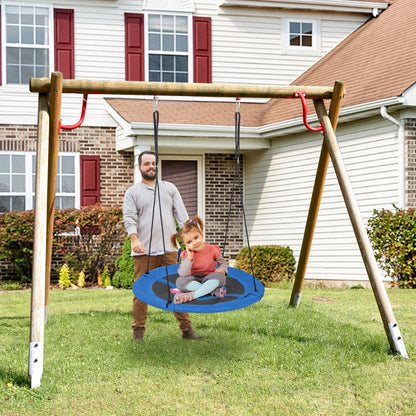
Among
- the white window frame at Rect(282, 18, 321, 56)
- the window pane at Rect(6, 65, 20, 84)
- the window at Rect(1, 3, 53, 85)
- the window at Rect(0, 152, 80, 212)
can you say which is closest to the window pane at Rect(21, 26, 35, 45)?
the window at Rect(1, 3, 53, 85)

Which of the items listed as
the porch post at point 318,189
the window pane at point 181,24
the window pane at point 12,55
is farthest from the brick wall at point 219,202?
the porch post at point 318,189

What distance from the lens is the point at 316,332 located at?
6023mm

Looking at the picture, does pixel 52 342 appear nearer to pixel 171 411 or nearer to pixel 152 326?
pixel 152 326

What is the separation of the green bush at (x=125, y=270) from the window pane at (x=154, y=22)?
493cm

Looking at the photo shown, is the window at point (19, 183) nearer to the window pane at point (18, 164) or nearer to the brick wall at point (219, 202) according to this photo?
the window pane at point (18, 164)

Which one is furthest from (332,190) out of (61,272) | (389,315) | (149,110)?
(389,315)

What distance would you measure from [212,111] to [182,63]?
1280 mm

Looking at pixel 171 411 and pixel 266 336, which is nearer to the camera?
pixel 171 411

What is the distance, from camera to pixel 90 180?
41.8ft

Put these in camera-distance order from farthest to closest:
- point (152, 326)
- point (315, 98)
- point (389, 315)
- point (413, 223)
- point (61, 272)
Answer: point (61, 272) → point (413, 223) → point (152, 326) → point (315, 98) → point (389, 315)

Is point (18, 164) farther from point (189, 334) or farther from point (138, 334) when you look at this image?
point (189, 334)

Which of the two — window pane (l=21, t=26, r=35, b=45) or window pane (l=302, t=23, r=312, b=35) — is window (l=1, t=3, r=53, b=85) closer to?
window pane (l=21, t=26, r=35, b=45)

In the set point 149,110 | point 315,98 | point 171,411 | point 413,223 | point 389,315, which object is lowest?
point 171,411

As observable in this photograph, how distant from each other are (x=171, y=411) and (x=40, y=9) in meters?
10.7
